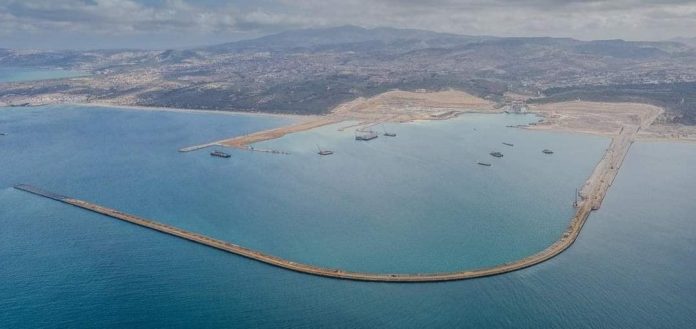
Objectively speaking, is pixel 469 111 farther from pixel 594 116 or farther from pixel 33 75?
pixel 33 75

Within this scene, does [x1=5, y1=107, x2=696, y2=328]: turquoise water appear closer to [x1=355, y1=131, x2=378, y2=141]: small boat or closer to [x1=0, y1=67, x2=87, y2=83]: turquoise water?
[x1=355, y1=131, x2=378, y2=141]: small boat

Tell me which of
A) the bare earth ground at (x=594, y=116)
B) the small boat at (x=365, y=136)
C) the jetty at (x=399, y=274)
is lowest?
the jetty at (x=399, y=274)

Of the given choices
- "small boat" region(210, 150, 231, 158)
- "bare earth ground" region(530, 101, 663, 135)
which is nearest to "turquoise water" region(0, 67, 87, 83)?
"small boat" region(210, 150, 231, 158)

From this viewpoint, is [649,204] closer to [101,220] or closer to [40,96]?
[101,220]

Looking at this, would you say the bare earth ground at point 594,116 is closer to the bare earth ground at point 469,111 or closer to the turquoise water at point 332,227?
the bare earth ground at point 469,111

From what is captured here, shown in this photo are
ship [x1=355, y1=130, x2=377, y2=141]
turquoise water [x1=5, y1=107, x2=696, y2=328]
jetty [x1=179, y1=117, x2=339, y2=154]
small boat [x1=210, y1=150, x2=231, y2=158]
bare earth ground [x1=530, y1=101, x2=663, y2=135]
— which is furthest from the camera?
bare earth ground [x1=530, y1=101, x2=663, y2=135]

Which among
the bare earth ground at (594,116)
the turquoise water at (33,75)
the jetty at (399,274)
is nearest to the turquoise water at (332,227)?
the jetty at (399,274)

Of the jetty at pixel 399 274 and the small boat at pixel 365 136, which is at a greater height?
the small boat at pixel 365 136
